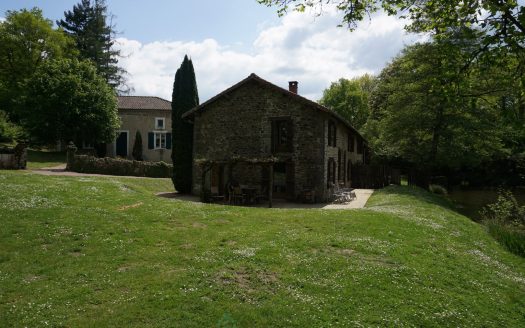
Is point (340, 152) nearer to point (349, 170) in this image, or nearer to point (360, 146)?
point (349, 170)

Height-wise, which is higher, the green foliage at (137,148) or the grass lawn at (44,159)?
A: the green foliage at (137,148)

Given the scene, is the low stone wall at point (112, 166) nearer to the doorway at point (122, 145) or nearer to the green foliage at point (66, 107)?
the green foliage at point (66, 107)

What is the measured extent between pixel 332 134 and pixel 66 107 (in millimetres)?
26013

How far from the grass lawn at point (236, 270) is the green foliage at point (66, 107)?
2422 cm

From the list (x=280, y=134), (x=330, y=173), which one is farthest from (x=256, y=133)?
(x=330, y=173)

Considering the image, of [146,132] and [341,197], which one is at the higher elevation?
[146,132]

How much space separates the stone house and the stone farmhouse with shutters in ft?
60.7

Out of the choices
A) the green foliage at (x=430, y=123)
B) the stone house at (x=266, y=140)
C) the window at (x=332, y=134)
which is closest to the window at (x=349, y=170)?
the green foliage at (x=430, y=123)

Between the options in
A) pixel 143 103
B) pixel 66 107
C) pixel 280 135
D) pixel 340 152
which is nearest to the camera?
pixel 280 135

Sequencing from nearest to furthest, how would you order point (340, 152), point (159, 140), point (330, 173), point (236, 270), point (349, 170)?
point (236, 270) → point (330, 173) → point (340, 152) → point (349, 170) → point (159, 140)

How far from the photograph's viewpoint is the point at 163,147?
45906 mm

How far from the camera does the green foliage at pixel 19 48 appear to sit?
44.9 metres

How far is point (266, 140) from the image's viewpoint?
2547 cm

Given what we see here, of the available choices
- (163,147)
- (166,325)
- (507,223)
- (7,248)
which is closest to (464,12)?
(166,325)
